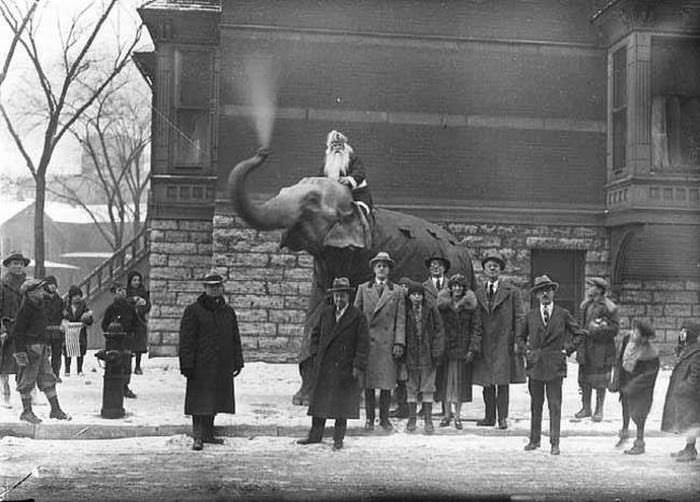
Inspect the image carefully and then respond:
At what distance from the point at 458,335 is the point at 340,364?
5.82ft

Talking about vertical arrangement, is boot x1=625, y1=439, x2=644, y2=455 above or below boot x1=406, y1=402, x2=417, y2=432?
below

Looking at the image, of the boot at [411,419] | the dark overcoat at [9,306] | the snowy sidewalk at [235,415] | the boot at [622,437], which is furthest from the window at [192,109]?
the boot at [622,437]

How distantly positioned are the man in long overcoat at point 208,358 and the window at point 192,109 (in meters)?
8.83

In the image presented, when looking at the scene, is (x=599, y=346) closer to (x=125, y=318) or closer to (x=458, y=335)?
(x=458, y=335)

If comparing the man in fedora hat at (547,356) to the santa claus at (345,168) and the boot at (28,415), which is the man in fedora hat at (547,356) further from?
the boot at (28,415)

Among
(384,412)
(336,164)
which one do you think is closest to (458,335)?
(384,412)

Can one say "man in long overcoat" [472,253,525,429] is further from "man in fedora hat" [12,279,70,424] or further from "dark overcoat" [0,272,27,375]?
"dark overcoat" [0,272,27,375]

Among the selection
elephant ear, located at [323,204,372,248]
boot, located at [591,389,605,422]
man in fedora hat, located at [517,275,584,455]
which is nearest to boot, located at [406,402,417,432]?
man in fedora hat, located at [517,275,584,455]

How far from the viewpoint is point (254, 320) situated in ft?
54.6

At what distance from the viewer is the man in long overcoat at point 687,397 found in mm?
8570

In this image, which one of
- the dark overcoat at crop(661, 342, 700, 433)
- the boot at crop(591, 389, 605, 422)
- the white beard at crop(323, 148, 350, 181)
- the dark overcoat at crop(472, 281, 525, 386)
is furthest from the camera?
the boot at crop(591, 389, 605, 422)

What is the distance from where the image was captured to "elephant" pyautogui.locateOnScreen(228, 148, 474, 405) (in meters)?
10.1

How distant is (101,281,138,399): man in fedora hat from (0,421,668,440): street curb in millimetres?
2313

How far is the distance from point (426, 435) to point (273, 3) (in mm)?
9574
